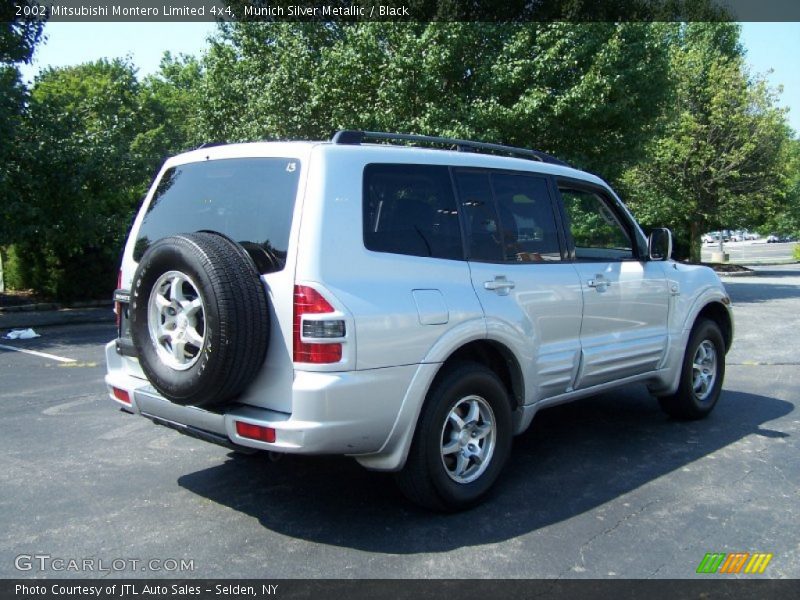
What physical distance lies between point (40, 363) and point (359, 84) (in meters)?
8.77

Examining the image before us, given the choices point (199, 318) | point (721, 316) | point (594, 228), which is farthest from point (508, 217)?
point (721, 316)

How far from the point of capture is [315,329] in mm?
3453

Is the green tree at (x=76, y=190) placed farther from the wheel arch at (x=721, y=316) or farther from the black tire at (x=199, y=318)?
the wheel arch at (x=721, y=316)

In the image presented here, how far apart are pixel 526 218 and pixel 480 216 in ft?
1.65

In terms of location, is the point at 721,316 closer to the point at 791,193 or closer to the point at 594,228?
the point at 594,228

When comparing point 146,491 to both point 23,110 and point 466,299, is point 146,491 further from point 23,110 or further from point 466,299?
point 23,110

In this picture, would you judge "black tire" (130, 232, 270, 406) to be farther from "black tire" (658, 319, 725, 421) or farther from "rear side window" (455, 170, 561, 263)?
"black tire" (658, 319, 725, 421)

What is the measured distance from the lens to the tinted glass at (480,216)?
437cm

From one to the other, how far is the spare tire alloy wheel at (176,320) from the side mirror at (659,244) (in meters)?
3.53

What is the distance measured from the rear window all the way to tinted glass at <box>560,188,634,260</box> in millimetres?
2290

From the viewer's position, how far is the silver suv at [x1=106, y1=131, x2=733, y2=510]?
349 centimetres

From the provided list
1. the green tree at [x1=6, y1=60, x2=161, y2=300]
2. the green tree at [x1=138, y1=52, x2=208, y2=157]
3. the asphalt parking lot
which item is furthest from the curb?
the asphalt parking lot

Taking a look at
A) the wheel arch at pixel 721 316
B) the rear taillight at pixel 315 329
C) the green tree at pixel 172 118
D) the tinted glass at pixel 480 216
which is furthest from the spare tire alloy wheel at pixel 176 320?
the green tree at pixel 172 118

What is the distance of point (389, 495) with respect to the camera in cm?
448
